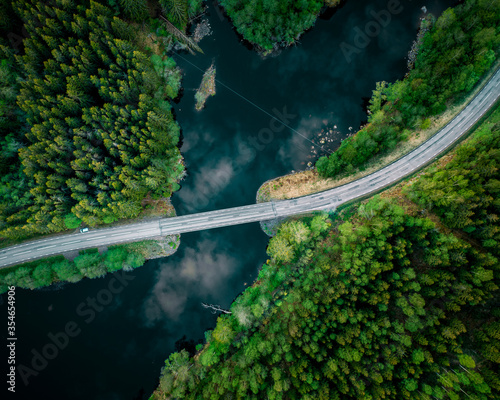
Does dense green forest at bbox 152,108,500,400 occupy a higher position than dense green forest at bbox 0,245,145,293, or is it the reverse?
dense green forest at bbox 152,108,500,400

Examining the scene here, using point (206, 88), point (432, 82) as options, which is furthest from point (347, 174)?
point (206, 88)

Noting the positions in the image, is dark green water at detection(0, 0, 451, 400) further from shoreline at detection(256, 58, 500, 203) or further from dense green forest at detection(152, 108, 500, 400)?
dense green forest at detection(152, 108, 500, 400)

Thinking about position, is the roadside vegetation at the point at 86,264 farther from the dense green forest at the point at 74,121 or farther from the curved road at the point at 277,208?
the dense green forest at the point at 74,121

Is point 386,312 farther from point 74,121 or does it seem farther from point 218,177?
point 74,121

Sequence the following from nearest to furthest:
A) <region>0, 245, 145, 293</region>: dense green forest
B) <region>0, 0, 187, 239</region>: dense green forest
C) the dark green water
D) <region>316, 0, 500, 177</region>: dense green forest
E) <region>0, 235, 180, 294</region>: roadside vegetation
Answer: <region>316, 0, 500, 177</region>: dense green forest < <region>0, 0, 187, 239</region>: dense green forest < <region>0, 245, 145, 293</region>: dense green forest < <region>0, 235, 180, 294</region>: roadside vegetation < the dark green water

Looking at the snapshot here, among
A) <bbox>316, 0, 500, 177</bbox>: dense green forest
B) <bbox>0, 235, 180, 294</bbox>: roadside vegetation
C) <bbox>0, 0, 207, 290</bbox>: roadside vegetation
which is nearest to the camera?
<bbox>316, 0, 500, 177</bbox>: dense green forest

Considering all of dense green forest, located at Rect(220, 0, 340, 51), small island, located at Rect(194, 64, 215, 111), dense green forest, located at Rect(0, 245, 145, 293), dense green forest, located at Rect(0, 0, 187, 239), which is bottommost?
dense green forest, located at Rect(0, 245, 145, 293)

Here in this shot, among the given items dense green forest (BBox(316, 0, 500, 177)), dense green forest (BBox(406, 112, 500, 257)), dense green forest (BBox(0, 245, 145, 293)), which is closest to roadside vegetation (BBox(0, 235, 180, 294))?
dense green forest (BBox(0, 245, 145, 293))

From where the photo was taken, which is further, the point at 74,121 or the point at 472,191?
the point at 74,121
